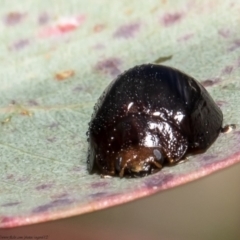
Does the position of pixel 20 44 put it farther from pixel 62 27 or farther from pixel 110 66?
pixel 110 66

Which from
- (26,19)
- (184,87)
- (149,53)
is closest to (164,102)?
(184,87)

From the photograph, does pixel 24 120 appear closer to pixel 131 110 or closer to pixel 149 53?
pixel 131 110

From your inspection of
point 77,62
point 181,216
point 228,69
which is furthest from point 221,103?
point 181,216

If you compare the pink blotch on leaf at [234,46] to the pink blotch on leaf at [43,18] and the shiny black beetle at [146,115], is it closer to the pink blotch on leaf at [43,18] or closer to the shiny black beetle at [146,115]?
the shiny black beetle at [146,115]

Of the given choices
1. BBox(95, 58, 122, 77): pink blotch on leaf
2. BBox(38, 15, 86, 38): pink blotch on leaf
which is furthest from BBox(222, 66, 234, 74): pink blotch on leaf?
BBox(38, 15, 86, 38): pink blotch on leaf

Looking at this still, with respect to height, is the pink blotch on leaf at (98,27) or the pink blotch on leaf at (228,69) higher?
the pink blotch on leaf at (98,27)

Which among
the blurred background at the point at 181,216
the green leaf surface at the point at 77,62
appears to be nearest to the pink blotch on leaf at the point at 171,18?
the green leaf surface at the point at 77,62
